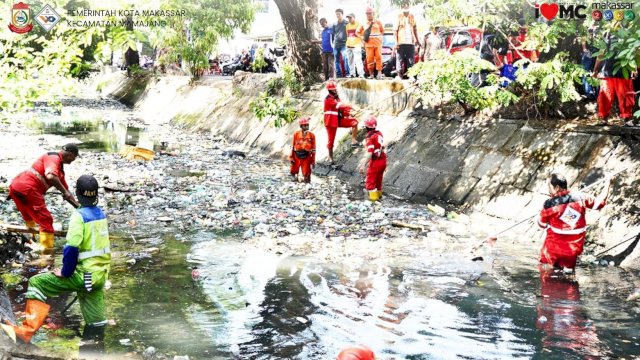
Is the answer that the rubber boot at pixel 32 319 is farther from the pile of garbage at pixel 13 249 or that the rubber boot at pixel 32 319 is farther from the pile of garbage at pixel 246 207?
the pile of garbage at pixel 246 207

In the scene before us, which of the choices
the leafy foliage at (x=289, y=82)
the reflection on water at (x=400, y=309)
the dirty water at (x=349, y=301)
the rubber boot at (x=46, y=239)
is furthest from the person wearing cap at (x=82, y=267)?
the leafy foliage at (x=289, y=82)

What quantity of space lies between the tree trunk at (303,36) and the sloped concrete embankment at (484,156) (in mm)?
1083

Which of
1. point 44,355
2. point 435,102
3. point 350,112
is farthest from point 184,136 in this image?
point 44,355

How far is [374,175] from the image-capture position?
12.9 meters

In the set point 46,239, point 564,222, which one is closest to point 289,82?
point 46,239

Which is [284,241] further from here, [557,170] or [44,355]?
[44,355]

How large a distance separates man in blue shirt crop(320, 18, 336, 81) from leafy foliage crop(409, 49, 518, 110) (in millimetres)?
6478

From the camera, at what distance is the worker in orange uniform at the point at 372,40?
55.3ft

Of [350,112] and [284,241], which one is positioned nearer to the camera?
[284,241]

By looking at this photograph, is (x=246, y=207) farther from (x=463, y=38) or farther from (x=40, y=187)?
(x=463, y=38)

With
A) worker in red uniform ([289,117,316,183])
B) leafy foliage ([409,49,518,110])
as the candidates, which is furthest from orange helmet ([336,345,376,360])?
worker in red uniform ([289,117,316,183])

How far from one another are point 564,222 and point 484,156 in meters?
4.36

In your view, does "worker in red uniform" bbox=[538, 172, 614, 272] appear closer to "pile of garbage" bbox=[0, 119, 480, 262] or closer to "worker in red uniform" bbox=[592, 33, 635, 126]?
"pile of garbage" bbox=[0, 119, 480, 262]

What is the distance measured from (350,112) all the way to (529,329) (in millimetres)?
10003
